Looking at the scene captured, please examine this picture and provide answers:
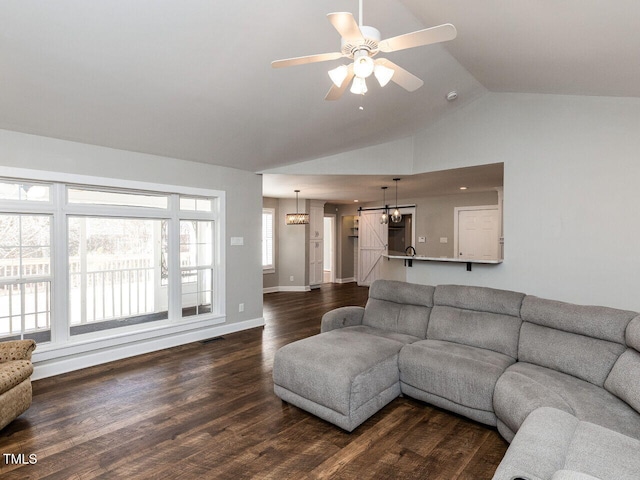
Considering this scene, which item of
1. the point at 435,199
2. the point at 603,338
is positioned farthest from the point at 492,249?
the point at 603,338

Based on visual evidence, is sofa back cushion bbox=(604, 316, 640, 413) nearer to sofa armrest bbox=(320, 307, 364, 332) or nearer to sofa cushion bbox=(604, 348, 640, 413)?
sofa cushion bbox=(604, 348, 640, 413)

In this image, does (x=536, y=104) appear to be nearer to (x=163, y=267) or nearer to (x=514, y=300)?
(x=514, y=300)

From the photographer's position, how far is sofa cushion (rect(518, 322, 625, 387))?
2361 mm

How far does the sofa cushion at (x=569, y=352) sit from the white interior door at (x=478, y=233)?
4.46 meters

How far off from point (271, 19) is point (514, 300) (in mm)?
3066

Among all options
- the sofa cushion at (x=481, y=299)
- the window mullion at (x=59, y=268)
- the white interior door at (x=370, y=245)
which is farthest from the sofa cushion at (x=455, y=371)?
the white interior door at (x=370, y=245)

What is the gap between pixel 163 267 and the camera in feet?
15.8

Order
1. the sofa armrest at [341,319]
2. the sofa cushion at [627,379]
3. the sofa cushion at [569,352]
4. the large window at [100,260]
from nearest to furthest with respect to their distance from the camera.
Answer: the sofa cushion at [627,379], the sofa cushion at [569,352], the large window at [100,260], the sofa armrest at [341,319]

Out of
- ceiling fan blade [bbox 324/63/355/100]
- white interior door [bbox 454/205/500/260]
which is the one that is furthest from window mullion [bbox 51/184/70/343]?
white interior door [bbox 454/205/500/260]

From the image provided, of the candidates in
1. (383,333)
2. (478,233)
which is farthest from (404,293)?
(478,233)

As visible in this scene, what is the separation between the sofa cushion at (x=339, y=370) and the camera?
8.14 feet

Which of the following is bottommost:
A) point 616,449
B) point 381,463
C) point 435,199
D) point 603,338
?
point 381,463

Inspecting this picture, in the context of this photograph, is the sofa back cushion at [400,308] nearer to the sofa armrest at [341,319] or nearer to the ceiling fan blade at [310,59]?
the sofa armrest at [341,319]

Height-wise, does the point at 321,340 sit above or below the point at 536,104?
below
